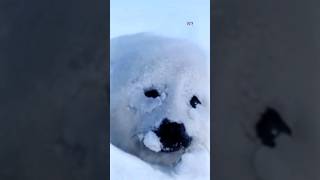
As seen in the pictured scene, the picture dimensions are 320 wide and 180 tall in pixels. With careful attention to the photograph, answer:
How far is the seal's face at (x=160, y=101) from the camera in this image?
2.60 meters

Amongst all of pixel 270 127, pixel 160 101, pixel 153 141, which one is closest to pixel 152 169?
pixel 153 141

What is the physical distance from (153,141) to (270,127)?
63cm

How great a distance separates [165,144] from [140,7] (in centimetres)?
76

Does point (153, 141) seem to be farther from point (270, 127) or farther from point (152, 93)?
point (270, 127)

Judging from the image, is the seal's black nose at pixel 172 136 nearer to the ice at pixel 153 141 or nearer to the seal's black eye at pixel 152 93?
the ice at pixel 153 141

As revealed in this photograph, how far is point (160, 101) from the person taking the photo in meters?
2.62

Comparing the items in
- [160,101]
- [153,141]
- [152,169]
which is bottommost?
[152,169]

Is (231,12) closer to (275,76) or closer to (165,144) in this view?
(275,76)

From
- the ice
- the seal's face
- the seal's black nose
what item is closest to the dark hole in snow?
the seal's face

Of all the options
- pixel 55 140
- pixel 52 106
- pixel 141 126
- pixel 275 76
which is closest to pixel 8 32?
pixel 52 106

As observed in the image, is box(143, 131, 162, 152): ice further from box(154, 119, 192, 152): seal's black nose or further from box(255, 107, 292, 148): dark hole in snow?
box(255, 107, 292, 148): dark hole in snow

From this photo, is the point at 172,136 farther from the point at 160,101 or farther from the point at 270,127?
the point at 270,127

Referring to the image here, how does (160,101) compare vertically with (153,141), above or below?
above

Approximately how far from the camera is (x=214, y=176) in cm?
258
